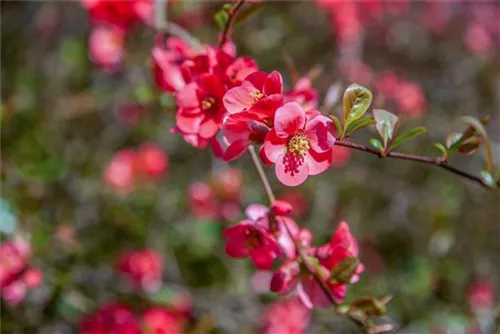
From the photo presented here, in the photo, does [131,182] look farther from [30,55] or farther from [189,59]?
[189,59]

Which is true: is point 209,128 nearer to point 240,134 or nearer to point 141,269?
point 240,134

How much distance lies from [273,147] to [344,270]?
21cm

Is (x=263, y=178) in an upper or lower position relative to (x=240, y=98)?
lower

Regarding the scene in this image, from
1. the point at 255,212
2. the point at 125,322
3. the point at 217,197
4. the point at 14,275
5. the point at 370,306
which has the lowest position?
the point at 217,197

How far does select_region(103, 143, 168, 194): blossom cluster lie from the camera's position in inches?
92.2

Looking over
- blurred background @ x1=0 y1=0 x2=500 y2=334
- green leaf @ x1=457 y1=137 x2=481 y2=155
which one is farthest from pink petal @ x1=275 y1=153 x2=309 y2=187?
blurred background @ x1=0 y1=0 x2=500 y2=334

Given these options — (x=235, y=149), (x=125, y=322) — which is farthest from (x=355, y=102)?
(x=125, y=322)

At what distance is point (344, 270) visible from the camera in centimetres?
82

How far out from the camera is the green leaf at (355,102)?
0.71 metres

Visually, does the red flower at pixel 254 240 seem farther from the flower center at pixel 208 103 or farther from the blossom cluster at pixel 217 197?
the blossom cluster at pixel 217 197

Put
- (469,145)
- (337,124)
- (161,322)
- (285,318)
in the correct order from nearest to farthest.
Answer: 1. (337,124)
2. (469,145)
3. (161,322)
4. (285,318)

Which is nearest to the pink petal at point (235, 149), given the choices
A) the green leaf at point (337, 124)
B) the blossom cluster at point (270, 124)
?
the blossom cluster at point (270, 124)

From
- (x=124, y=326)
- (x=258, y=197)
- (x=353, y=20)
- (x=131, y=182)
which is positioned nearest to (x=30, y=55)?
(x=131, y=182)

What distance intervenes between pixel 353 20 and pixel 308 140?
7.53ft
